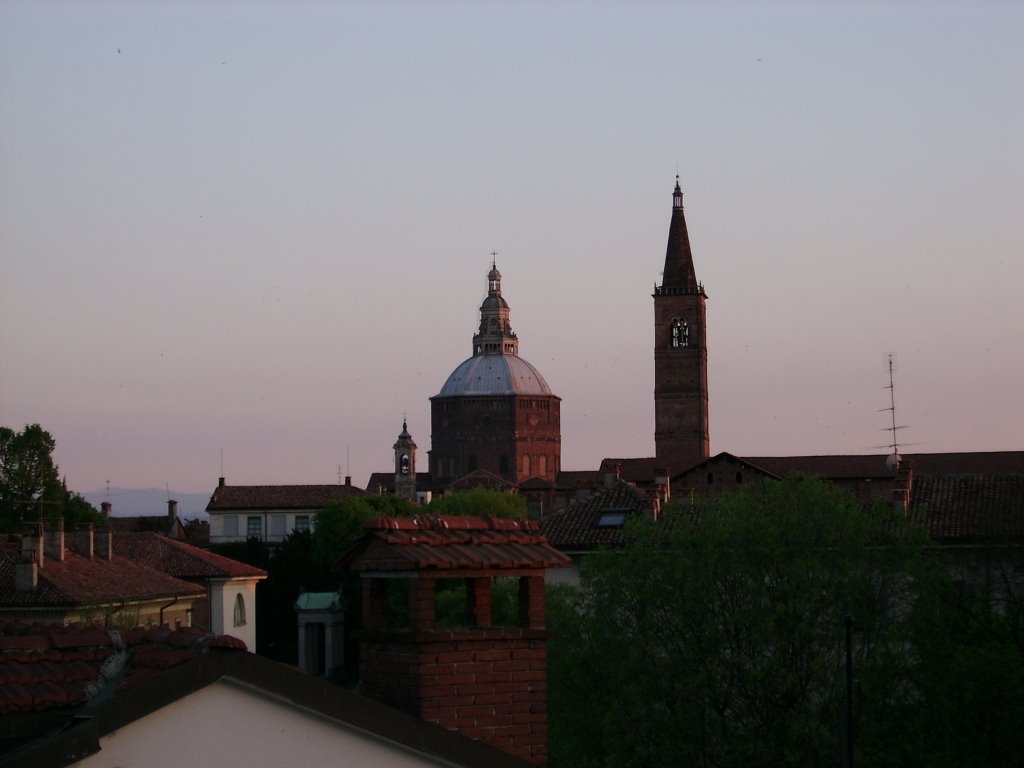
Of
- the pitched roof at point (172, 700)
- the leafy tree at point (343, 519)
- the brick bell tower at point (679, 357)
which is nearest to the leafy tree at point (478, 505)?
Result: the leafy tree at point (343, 519)

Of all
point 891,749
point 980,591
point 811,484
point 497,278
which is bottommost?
point 891,749

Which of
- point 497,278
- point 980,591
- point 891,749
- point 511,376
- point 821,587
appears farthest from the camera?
point 497,278

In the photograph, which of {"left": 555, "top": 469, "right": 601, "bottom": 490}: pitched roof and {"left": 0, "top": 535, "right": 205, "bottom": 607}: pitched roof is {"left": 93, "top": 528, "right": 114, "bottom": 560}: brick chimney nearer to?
{"left": 0, "top": 535, "right": 205, "bottom": 607}: pitched roof

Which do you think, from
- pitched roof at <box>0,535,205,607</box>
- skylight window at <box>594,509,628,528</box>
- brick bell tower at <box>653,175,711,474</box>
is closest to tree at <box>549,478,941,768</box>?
skylight window at <box>594,509,628,528</box>

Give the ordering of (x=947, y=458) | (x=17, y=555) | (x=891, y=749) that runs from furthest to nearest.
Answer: (x=947, y=458) < (x=17, y=555) < (x=891, y=749)

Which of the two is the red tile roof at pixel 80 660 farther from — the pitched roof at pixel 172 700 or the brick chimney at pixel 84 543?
the brick chimney at pixel 84 543

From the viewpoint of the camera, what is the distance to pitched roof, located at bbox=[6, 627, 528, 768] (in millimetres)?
6750

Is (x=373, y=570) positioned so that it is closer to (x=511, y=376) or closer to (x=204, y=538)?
(x=204, y=538)

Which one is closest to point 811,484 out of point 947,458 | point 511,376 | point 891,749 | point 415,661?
point 891,749

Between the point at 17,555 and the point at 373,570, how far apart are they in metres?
33.1

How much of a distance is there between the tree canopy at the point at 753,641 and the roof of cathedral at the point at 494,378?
125 metres

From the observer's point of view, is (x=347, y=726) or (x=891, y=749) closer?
(x=347, y=726)

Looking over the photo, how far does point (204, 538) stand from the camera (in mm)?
122938

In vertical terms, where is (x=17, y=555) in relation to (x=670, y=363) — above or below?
below
